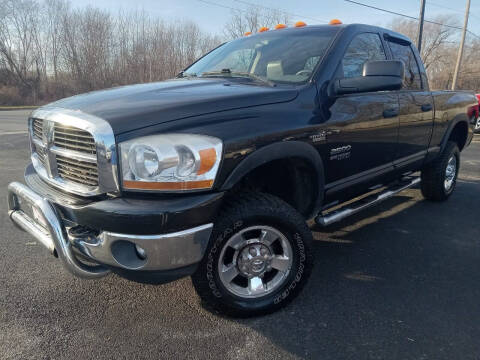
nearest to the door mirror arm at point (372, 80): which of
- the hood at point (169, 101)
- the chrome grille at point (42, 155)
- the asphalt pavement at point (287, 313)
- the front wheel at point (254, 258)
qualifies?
the hood at point (169, 101)

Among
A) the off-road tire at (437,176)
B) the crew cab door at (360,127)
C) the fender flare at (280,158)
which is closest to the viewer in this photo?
the fender flare at (280,158)

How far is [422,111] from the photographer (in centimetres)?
368

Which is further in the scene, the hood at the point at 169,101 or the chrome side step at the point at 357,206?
the chrome side step at the point at 357,206

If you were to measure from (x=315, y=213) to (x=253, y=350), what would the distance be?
1087 mm

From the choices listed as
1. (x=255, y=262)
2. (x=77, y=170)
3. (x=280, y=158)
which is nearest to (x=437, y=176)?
(x=280, y=158)

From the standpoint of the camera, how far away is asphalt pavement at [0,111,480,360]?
201cm

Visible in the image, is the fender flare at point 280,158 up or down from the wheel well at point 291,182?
up

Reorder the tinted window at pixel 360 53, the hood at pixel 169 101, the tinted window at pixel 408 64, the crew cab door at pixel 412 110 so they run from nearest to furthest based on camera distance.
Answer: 1. the hood at pixel 169 101
2. the tinted window at pixel 360 53
3. the crew cab door at pixel 412 110
4. the tinted window at pixel 408 64

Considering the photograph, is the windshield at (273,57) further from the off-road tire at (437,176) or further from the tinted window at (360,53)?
the off-road tire at (437,176)

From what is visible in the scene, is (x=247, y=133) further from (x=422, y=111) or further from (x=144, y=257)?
(x=422, y=111)

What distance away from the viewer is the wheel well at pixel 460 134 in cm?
473

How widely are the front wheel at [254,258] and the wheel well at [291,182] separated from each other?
11.2 inches

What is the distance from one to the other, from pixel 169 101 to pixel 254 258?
108cm

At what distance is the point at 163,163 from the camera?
5.92ft
